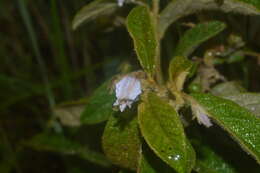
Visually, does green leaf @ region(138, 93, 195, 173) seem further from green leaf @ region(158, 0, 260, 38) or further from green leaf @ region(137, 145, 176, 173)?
green leaf @ region(158, 0, 260, 38)

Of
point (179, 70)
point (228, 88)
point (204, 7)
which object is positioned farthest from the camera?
point (228, 88)

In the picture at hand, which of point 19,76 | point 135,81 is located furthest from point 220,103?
point 19,76

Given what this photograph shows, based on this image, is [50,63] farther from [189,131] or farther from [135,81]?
[135,81]

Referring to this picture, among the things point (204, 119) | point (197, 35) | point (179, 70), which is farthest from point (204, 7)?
point (204, 119)

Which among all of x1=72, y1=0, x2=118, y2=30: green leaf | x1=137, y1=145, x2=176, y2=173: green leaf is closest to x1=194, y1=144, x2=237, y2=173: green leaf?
x1=137, y1=145, x2=176, y2=173: green leaf

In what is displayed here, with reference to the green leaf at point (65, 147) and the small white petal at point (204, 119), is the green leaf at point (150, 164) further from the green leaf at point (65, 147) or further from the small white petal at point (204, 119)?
the green leaf at point (65, 147)

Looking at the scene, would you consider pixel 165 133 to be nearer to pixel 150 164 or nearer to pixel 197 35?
pixel 150 164
